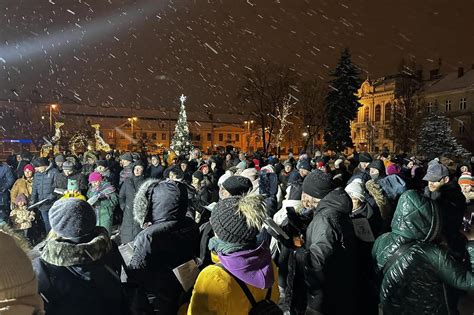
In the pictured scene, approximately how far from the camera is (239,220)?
9.12ft

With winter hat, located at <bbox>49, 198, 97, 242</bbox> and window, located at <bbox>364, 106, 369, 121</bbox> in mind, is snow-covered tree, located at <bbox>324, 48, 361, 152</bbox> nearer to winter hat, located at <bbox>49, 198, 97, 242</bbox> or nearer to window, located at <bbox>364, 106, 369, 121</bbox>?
window, located at <bbox>364, 106, 369, 121</bbox>

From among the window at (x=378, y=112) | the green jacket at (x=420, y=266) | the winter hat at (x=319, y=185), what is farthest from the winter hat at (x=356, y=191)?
the window at (x=378, y=112)

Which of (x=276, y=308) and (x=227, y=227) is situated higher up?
(x=227, y=227)

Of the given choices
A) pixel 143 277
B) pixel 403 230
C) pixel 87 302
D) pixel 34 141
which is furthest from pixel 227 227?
pixel 34 141

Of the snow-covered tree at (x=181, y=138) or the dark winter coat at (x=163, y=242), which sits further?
the snow-covered tree at (x=181, y=138)

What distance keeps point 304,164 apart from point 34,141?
6321 centimetres

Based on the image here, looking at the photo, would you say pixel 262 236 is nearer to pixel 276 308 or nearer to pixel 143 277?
pixel 143 277

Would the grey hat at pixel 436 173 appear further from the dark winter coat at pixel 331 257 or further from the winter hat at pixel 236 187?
the winter hat at pixel 236 187

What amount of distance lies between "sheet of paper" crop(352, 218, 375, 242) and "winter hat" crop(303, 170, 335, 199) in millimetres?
557

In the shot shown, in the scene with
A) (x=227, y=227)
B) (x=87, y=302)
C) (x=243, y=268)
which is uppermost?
(x=227, y=227)

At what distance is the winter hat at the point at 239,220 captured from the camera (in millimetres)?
2744

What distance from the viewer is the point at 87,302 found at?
278 cm

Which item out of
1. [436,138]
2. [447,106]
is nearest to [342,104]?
[436,138]

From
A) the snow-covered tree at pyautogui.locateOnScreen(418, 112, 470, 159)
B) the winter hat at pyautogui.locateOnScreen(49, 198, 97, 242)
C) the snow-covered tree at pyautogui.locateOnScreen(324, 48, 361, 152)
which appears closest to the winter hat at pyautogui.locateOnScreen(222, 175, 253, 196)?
the winter hat at pyautogui.locateOnScreen(49, 198, 97, 242)
